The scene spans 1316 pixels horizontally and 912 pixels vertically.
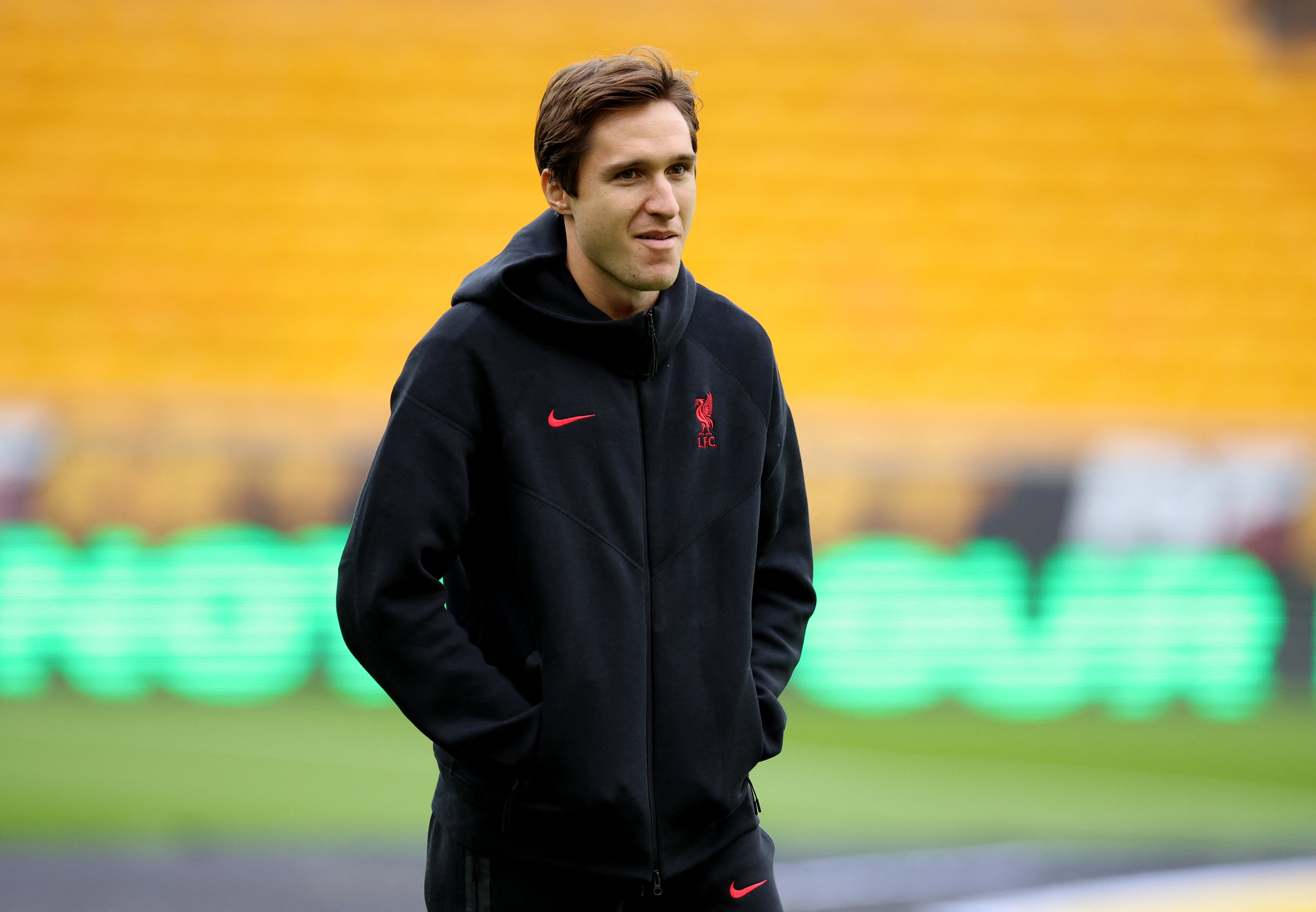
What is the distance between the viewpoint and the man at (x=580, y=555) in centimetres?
174

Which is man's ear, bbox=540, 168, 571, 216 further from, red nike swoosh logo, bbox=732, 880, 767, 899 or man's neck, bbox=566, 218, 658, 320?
red nike swoosh logo, bbox=732, 880, 767, 899

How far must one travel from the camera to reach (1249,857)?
195 inches

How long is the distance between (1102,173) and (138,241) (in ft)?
20.4

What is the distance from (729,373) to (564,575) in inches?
15.6

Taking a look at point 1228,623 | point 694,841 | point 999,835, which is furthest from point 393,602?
point 1228,623

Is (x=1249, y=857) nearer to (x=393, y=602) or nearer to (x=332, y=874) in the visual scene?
(x=332, y=874)

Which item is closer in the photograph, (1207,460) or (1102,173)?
(1207,460)

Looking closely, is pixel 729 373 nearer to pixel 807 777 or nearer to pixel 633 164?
pixel 633 164

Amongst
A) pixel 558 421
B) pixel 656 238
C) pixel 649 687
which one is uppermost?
pixel 656 238

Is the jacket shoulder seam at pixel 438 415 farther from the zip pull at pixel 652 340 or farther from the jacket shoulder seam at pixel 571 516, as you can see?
the zip pull at pixel 652 340

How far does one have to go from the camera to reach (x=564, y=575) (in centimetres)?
174

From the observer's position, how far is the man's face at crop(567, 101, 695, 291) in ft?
5.78

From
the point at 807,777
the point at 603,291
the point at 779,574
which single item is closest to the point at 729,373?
the point at 603,291

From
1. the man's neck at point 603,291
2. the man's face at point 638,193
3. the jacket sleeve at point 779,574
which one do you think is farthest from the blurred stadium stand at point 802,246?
the man's face at point 638,193
